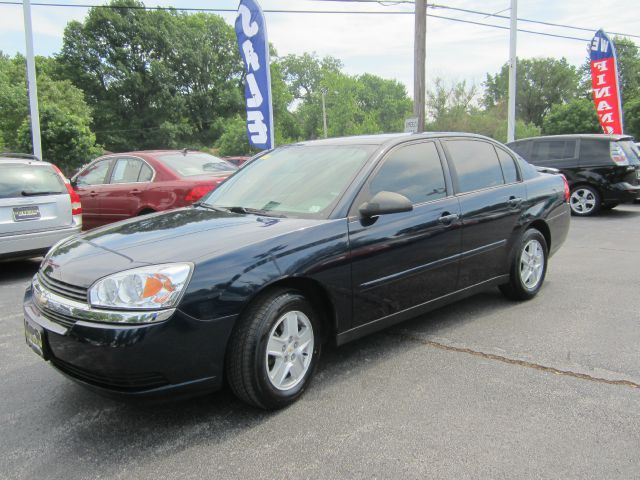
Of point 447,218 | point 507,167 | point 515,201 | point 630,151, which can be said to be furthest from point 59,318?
point 630,151

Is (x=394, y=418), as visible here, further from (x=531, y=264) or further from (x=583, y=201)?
(x=583, y=201)

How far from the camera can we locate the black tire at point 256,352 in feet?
8.71

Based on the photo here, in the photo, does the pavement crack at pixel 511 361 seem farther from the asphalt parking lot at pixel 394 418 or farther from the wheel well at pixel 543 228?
the wheel well at pixel 543 228

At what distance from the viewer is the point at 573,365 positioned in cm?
336

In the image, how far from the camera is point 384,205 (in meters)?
3.17

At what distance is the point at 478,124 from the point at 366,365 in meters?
52.2

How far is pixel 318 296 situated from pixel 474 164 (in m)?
2.08

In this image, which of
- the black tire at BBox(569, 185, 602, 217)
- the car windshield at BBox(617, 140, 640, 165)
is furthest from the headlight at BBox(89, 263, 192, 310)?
the car windshield at BBox(617, 140, 640, 165)

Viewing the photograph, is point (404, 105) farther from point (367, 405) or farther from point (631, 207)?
point (367, 405)

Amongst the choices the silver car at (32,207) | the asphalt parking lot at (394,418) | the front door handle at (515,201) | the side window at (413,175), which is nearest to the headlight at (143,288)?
the asphalt parking lot at (394,418)

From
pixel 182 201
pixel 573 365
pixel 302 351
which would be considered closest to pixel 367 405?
pixel 302 351

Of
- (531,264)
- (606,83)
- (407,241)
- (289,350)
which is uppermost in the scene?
(606,83)

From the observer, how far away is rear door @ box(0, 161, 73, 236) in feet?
19.5

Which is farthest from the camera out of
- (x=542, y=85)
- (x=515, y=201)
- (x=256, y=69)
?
(x=542, y=85)
